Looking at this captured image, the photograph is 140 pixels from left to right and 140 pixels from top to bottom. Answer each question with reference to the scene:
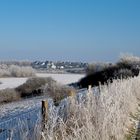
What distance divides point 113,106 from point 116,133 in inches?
38.7

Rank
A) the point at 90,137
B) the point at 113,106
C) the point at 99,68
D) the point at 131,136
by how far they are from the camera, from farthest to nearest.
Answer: the point at 99,68
the point at 131,136
the point at 113,106
the point at 90,137

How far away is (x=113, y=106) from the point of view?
12141 mm

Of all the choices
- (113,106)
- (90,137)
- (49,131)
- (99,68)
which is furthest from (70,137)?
(99,68)

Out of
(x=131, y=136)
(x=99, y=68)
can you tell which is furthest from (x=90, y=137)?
(x=99, y=68)

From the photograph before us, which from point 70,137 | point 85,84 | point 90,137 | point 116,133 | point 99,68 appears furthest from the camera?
point 99,68

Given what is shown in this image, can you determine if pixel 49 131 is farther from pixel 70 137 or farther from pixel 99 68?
pixel 99 68

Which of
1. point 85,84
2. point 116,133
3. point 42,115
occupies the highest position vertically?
point 42,115

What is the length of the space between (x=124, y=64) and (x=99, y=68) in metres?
4.25

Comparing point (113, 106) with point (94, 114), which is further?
point (113, 106)

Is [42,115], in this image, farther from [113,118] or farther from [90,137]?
[113,118]

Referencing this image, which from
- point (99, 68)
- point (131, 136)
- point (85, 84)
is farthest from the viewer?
point (99, 68)

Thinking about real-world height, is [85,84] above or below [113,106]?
below

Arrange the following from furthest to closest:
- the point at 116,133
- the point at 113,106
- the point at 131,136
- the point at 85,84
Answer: the point at 85,84 → the point at 131,136 → the point at 113,106 → the point at 116,133

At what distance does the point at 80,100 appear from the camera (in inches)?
488
